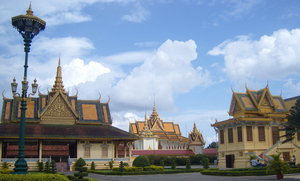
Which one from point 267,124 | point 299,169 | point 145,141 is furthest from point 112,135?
point 145,141

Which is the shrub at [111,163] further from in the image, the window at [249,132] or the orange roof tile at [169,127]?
the orange roof tile at [169,127]

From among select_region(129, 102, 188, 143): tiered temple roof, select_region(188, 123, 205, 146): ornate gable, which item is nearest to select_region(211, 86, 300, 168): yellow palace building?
select_region(188, 123, 205, 146): ornate gable

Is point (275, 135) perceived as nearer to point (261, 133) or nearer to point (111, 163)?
point (261, 133)

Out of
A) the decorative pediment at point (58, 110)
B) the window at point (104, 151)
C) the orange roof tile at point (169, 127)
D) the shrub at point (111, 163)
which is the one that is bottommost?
the shrub at point (111, 163)

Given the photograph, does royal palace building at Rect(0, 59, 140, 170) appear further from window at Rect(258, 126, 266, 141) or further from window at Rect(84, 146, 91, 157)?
window at Rect(258, 126, 266, 141)

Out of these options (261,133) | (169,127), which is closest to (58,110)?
(261,133)

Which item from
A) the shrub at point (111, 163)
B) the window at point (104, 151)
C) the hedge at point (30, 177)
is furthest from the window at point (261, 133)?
the hedge at point (30, 177)

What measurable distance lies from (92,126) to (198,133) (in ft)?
105

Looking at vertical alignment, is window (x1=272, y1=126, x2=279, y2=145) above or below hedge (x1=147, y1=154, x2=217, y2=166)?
above

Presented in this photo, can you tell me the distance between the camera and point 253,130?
95.4ft

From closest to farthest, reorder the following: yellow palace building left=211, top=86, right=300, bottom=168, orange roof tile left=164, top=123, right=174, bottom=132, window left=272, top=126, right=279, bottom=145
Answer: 1. yellow palace building left=211, top=86, right=300, bottom=168
2. window left=272, top=126, right=279, bottom=145
3. orange roof tile left=164, top=123, right=174, bottom=132

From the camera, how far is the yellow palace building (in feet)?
93.0

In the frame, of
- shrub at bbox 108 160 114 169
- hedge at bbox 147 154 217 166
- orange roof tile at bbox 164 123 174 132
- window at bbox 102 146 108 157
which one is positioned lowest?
hedge at bbox 147 154 217 166

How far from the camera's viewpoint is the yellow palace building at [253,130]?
28344 mm
